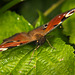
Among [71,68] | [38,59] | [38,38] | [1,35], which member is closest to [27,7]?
[1,35]

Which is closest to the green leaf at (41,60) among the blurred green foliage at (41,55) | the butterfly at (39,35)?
the blurred green foliage at (41,55)

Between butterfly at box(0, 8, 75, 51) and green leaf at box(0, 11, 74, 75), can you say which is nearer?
green leaf at box(0, 11, 74, 75)

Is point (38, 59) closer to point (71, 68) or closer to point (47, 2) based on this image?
point (71, 68)

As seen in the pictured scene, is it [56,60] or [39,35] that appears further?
[39,35]

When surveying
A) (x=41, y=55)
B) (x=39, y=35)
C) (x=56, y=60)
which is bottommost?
(x=56, y=60)

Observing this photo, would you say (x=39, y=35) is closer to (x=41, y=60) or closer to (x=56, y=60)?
(x=41, y=60)

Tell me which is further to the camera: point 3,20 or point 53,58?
point 3,20

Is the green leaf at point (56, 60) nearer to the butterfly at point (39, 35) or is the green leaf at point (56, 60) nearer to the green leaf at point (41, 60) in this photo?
the green leaf at point (41, 60)

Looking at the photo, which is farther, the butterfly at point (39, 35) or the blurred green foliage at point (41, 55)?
the butterfly at point (39, 35)

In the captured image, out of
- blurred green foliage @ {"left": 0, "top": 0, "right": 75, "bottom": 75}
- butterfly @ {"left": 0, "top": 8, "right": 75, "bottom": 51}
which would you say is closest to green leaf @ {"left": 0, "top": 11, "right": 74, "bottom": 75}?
blurred green foliage @ {"left": 0, "top": 0, "right": 75, "bottom": 75}

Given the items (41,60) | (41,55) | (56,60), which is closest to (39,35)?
(41,55)

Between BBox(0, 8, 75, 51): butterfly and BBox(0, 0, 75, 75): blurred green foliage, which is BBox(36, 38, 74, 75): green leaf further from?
BBox(0, 8, 75, 51): butterfly
